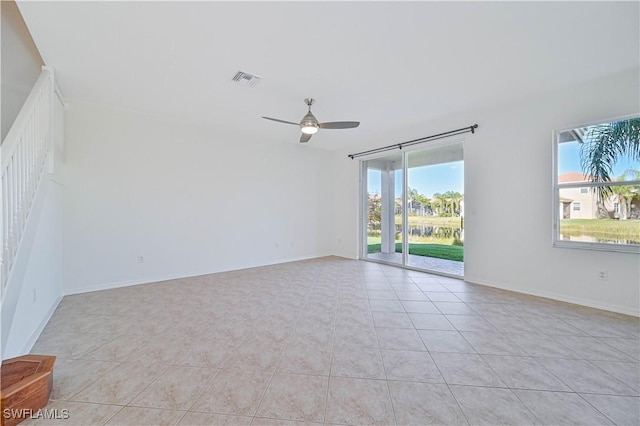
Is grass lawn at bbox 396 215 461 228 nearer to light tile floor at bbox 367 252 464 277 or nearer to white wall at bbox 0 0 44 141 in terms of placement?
light tile floor at bbox 367 252 464 277

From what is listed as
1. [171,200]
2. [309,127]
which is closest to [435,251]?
[309,127]

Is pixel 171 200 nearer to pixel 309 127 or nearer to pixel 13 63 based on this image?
pixel 13 63

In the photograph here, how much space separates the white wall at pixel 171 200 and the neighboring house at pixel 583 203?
15.0 feet

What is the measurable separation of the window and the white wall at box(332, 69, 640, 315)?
0.10 metres

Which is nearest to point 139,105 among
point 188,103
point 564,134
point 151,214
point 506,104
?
point 188,103

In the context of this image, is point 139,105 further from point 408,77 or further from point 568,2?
point 568,2

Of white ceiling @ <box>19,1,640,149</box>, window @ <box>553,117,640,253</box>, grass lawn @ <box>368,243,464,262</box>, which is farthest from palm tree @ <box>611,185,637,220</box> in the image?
grass lawn @ <box>368,243,464,262</box>

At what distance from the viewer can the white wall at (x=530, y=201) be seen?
292 centimetres

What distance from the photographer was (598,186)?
3.06m

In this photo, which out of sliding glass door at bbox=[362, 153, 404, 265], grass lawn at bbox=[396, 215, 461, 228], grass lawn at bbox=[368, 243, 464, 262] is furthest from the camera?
grass lawn at bbox=[368, 243, 464, 262]

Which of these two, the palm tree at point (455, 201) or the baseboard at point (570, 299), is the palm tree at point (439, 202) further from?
the baseboard at point (570, 299)

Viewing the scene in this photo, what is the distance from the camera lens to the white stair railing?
1.84 m

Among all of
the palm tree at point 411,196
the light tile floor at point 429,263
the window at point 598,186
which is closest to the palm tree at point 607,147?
the window at point 598,186

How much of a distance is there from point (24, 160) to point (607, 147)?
20.0 feet
